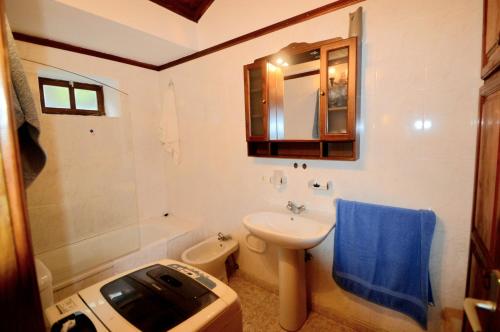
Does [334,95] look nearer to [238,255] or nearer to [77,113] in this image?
[238,255]

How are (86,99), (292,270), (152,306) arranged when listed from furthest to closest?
(86,99) < (292,270) < (152,306)

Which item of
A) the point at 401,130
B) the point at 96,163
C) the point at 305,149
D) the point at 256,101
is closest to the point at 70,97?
the point at 96,163

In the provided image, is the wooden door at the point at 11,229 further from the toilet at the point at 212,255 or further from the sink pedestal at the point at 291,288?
the toilet at the point at 212,255

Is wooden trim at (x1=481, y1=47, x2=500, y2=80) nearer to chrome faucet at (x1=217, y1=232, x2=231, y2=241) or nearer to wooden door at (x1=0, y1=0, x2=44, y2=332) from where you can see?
wooden door at (x1=0, y1=0, x2=44, y2=332)

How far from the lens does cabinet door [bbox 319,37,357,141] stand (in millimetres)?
1444

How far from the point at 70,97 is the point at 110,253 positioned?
1.52 metres

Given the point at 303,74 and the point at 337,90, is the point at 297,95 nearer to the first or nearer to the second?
the point at 303,74

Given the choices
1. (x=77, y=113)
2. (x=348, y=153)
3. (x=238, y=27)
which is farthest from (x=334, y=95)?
(x=77, y=113)

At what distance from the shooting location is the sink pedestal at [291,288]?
1.70m

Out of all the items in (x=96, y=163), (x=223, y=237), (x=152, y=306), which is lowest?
(x=223, y=237)

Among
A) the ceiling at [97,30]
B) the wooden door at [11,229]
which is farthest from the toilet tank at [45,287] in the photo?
the ceiling at [97,30]

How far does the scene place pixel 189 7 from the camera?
225 centimetres

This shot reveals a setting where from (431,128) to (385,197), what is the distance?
0.48 metres

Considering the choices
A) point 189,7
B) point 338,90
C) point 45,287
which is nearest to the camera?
point 45,287
